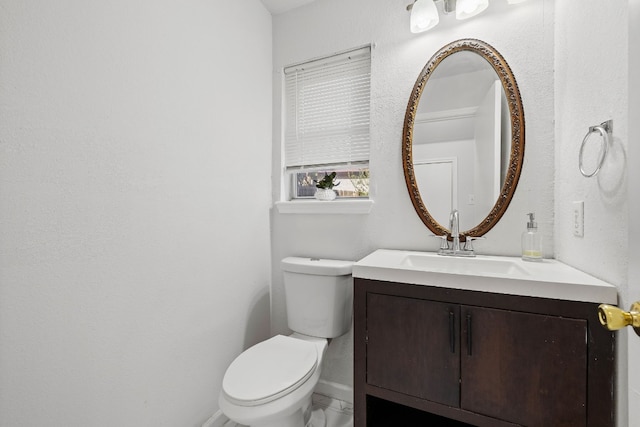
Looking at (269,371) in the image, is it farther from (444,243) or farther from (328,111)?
(328,111)

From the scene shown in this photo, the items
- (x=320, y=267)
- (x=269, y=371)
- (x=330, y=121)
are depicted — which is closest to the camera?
(x=269, y=371)

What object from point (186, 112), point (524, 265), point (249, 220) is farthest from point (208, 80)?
point (524, 265)

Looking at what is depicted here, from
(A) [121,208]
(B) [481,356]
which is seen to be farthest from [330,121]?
(B) [481,356]

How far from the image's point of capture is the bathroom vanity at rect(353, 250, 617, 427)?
2.92 feet

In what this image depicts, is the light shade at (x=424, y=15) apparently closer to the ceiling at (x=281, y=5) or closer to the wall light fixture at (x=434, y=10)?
the wall light fixture at (x=434, y=10)

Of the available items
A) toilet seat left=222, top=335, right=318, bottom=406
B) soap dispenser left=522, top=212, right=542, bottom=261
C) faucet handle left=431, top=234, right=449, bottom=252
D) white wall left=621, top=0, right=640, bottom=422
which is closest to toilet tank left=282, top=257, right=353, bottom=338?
toilet seat left=222, top=335, right=318, bottom=406

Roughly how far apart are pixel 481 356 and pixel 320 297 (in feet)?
2.55

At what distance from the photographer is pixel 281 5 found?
6.10ft

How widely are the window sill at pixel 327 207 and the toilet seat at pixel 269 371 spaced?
0.74m

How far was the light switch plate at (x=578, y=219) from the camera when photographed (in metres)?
1.04

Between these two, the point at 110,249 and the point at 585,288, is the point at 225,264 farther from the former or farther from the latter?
the point at 585,288

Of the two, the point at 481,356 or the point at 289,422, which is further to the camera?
the point at 289,422

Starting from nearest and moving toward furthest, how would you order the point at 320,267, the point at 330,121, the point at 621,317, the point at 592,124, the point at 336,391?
the point at 621,317
the point at 592,124
the point at 320,267
the point at 336,391
the point at 330,121

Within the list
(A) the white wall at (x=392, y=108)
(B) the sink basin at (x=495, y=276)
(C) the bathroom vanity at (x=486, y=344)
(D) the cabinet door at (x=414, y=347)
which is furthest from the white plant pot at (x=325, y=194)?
(D) the cabinet door at (x=414, y=347)
